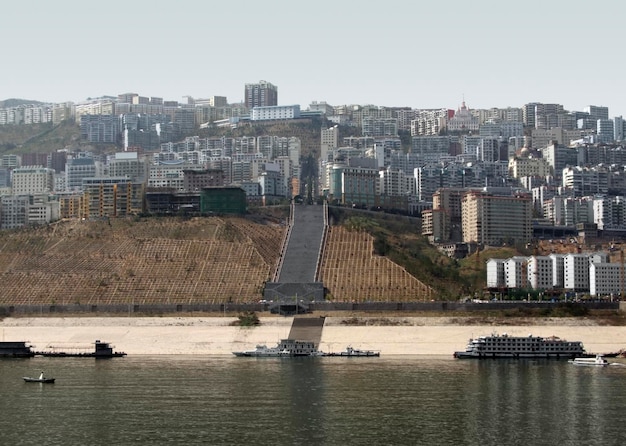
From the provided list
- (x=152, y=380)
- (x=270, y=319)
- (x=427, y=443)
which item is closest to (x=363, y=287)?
(x=270, y=319)

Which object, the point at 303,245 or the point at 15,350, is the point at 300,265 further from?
the point at 15,350

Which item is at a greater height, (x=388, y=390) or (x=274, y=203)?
(x=274, y=203)

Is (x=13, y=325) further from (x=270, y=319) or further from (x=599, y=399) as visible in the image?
(x=599, y=399)

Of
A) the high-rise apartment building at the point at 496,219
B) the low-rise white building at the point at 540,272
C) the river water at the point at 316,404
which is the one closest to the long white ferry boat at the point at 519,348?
the river water at the point at 316,404

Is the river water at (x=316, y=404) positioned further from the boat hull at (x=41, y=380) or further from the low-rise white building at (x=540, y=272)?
the low-rise white building at (x=540, y=272)

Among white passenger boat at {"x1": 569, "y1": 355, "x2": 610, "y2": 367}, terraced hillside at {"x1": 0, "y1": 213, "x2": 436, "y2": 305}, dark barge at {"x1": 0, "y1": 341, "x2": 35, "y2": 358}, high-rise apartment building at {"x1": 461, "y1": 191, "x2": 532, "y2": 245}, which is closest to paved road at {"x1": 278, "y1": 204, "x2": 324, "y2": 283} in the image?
terraced hillside at {"x1": 0, "y1": 213, "x2": 436, "y2": 305}

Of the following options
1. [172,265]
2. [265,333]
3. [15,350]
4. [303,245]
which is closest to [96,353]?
[15,350]
